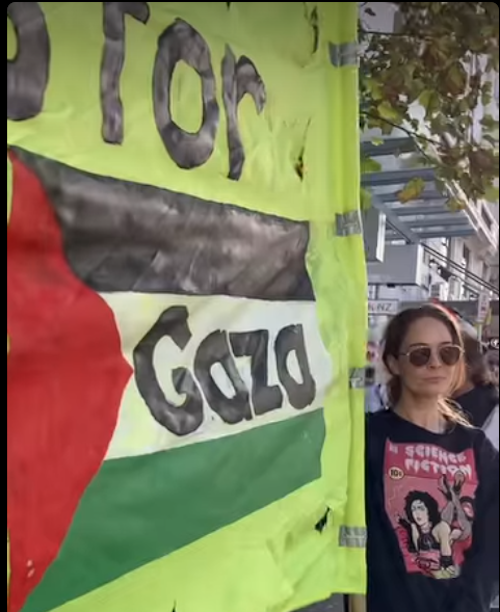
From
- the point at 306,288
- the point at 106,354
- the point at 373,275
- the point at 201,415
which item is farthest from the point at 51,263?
the point at 373,275

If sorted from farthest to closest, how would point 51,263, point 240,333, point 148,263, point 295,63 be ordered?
1. point 295,63
2. point 240,333
3. point 148,263
4. point 51,263

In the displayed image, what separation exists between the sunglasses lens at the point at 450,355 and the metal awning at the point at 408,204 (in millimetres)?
177

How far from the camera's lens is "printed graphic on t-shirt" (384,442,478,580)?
1240 mm

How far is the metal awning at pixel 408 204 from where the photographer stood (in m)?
1.24

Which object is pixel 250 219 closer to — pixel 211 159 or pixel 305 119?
pixel 211 159

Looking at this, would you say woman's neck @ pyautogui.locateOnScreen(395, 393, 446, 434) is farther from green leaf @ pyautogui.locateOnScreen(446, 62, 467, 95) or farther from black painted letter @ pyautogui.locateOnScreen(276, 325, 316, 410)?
green leaf @ pyautogui.locateOnScreen(446, 62, 467, 95)

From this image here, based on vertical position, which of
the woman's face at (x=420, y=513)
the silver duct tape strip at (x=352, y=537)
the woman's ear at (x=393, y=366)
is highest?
the woman's ear at (x=393, y=366)

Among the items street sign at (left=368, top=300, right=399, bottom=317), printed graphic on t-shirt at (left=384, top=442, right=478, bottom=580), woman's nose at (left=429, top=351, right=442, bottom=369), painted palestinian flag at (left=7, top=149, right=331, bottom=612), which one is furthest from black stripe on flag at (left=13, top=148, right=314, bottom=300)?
printed graphic on t-shirt at (left=384, top=442, right=478, bottom=580)

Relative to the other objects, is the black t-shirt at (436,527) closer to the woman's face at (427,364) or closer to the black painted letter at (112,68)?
the woman's face at (427,364)

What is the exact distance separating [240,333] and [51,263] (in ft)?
1.11

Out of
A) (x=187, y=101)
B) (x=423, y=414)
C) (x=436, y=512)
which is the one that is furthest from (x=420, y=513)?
(x=187, y=101)

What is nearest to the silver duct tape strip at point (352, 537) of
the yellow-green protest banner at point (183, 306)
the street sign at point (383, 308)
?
the yellow-green protest banner at point (183, 306)

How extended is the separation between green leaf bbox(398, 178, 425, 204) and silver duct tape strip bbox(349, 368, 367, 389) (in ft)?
0.92

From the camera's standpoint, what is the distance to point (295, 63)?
1186mm
